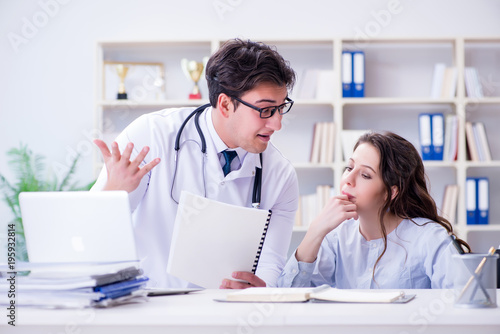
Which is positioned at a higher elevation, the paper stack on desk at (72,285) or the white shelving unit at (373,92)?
the white shelving unit at (373,92)

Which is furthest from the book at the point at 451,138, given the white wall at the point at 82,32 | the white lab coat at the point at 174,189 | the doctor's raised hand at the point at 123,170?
the doctor's raised hand at the point at 123,170

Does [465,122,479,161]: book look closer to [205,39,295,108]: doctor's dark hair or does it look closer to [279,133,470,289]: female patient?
[279,133,470,289]: female patient

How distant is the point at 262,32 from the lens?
4.10m

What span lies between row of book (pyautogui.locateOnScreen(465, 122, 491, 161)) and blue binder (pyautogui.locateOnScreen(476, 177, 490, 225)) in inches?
6.1

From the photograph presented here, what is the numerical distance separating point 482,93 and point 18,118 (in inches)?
127

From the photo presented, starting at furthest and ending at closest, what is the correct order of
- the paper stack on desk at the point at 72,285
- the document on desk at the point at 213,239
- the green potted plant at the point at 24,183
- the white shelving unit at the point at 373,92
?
the white shelving unit at the point at 373,92 → the green potted plant at the point at 24,183 → the document on desk at the point at 213,239 → the paper stack on desk at the point at 72,285

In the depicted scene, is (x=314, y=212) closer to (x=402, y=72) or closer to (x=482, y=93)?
(x=402, y=72)

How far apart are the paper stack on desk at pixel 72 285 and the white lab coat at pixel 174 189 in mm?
673

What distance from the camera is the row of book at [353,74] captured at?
3842 mm

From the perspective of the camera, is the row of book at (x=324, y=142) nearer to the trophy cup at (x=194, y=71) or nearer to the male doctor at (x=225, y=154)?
the trophy cup at (x=194, y=71)

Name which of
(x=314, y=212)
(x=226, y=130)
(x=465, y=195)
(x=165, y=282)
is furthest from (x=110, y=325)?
(x=465, y=195)

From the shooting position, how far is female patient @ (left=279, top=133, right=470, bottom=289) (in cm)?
→ 178

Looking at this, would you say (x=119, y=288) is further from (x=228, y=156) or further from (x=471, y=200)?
(x=471, y=200)

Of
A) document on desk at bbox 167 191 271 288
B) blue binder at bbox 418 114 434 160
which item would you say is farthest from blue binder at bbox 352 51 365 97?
document on desk at bbox 167 191 271 288
